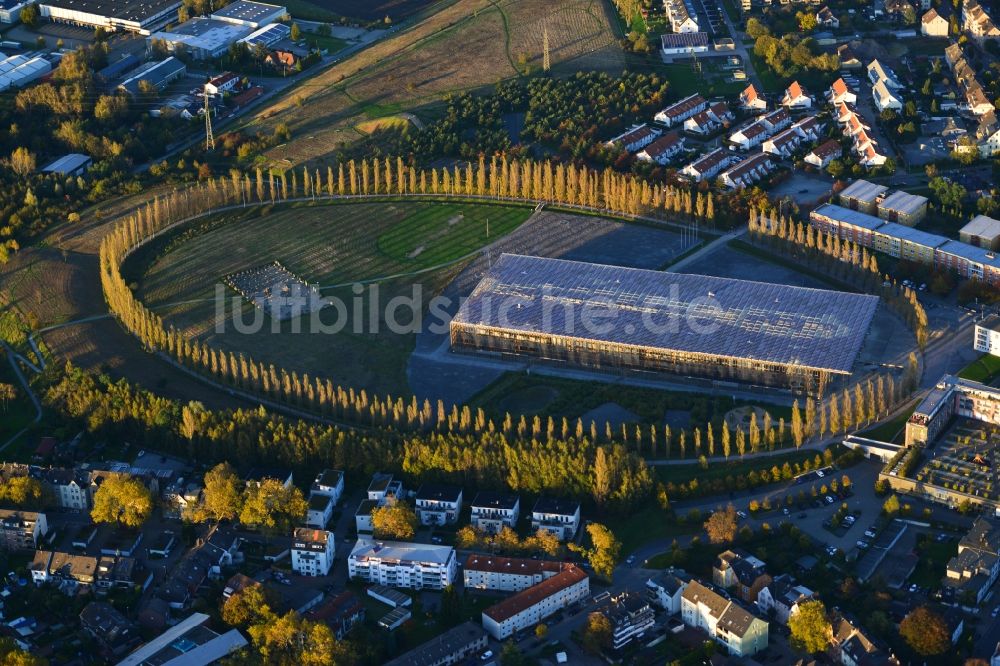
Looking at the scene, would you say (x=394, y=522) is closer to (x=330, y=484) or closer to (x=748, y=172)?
(x=330, y=484)

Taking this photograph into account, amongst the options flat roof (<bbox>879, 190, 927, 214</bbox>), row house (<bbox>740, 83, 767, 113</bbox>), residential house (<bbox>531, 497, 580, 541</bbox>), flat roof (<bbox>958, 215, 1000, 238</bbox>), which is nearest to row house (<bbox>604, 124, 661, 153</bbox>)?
row house (<bbox>740, 83, 767, 113</bbox>)

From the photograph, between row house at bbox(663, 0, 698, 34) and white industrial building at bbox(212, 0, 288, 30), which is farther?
white industrial building at bbox(212, 0, 288, 30)

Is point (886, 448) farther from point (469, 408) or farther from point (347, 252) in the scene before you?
point (347, 252)

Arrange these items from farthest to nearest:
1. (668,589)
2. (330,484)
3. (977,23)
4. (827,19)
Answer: (827,19)
(977,23)
(330,484)
(668,589)

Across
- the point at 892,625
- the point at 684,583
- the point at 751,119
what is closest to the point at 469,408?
the point at 684,583

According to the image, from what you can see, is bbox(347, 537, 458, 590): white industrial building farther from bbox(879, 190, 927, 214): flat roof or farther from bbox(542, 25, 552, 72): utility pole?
bbox(542, 25, 552, 72): utility pole

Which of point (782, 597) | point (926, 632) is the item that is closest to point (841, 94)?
point (782, 597)
